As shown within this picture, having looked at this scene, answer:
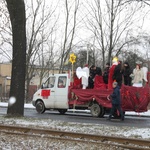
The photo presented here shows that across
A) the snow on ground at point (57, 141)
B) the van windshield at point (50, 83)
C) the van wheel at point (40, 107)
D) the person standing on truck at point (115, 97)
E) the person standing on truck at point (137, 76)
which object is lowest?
the snow on ground at point (57, 141)

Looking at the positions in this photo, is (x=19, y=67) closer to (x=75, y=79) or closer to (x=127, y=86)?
(x=75, y=79)

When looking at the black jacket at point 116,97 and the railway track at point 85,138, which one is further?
the black jacket at point 116,97

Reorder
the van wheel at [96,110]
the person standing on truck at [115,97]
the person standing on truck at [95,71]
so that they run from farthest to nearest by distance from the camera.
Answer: the person standing on truck at [95,71] < the van wheel at [96,110] < the person standing on truck at [115,97]

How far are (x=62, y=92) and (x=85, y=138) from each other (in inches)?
334

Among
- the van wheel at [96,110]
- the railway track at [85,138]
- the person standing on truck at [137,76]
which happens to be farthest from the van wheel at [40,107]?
the railway track at [85,138]

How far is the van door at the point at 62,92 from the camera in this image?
18.7 m

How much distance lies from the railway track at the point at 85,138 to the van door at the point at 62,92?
6598 millimetres

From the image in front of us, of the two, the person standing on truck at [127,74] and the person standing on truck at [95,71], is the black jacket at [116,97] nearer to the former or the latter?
the person standing on truck at [127,74]

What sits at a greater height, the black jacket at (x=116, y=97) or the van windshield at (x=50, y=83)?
the van windshield at (x=50, y=83)

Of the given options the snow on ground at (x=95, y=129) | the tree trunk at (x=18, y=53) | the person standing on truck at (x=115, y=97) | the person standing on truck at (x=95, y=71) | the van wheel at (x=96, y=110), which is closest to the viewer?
the snow on ground at (x=95, y=129)

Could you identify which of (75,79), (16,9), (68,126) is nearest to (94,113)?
(75,79)

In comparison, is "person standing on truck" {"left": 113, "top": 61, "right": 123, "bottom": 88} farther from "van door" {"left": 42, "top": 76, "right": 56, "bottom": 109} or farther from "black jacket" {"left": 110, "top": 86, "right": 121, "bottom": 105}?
"van door" {"left": 42, "top": 76, "right": 56, "bottom": 109}

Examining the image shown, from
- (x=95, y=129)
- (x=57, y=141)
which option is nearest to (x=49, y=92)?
(x=95, y=129)

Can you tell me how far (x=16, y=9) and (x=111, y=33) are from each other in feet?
47.1
